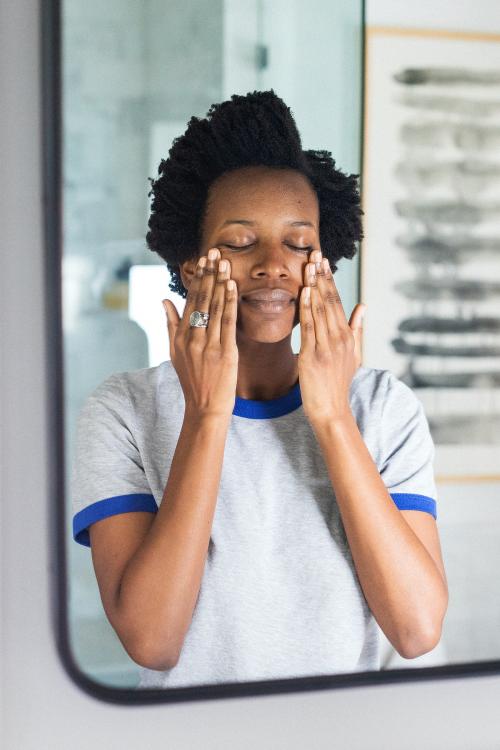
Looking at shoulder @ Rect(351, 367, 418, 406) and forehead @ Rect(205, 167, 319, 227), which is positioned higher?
forehead @ Rect(205, 167, 319, 227)

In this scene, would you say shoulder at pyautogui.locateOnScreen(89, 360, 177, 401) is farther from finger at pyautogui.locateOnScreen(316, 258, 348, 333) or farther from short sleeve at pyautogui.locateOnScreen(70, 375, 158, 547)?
finger at pyautogui.locateOnScreen(316, 258, 348, 333)

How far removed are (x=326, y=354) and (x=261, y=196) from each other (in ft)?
0.44

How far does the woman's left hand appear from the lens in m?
0.62

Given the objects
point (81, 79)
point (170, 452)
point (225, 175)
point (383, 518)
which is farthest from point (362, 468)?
point (81, 79)

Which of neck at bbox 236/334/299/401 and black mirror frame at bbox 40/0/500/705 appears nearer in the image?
black mirror frame at bbox 40/0/500/705

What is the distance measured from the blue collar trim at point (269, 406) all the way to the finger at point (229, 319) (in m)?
0.06

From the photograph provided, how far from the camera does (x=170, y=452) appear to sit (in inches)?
24.6

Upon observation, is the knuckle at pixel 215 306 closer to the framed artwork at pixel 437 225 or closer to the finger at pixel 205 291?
the finger at pixel 205 291

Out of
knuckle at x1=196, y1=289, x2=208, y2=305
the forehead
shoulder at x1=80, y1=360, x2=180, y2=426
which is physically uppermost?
the forehead

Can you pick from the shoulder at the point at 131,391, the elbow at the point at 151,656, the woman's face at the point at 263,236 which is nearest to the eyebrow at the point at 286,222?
the woman's face at the point at 263,236

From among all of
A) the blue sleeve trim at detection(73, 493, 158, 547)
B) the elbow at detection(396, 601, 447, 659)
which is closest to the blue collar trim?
the blue sleeve trim at detection(73, 493, 158, 547)

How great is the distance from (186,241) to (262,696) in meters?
0.35

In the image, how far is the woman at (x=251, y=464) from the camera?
594 millimetres

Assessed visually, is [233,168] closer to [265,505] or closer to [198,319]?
[198,319]
